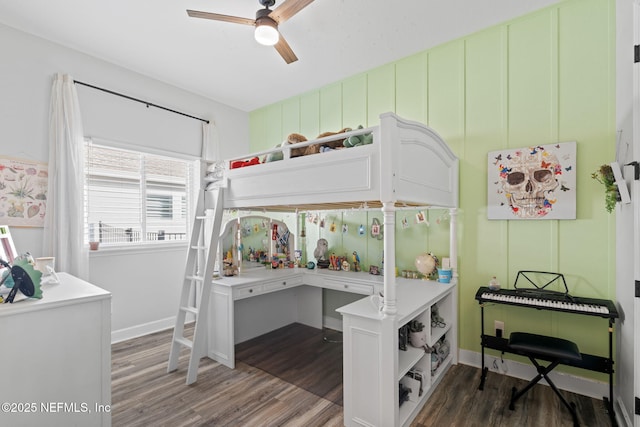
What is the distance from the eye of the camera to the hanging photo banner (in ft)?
8.63

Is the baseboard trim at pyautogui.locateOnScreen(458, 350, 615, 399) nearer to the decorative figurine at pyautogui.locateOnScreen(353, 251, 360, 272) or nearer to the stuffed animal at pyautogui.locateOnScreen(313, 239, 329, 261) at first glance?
the decorative figurine at pyautogui.locateOnScreen(353, 251, 360, 272)

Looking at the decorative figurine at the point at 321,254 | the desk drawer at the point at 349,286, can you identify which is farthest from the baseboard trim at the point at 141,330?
the desk drawer at the point at 349,286

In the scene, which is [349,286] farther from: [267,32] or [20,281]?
[20,281]

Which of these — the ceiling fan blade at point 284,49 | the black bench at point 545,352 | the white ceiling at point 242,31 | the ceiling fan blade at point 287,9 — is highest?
the white ceiling at point 242,31

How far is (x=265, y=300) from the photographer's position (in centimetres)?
362

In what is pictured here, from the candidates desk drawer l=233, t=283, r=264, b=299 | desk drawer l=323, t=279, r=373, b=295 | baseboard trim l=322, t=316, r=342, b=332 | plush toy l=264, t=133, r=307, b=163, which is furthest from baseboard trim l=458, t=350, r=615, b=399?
plush toy l=264, t=133, r=307, b=163

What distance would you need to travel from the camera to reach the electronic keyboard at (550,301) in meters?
2.04

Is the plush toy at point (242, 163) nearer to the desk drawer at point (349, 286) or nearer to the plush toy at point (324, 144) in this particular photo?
the plush toy at point (324, 144)

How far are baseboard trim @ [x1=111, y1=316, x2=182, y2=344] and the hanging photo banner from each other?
1376 millimetres

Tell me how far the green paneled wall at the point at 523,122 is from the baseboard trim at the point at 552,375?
0.08 meters

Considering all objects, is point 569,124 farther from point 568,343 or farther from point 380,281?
point 380,281

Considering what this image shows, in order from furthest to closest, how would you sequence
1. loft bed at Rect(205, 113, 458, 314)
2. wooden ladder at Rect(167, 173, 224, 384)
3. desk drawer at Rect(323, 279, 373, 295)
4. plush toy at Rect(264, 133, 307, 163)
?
desk drawer at Rect(323, 279, 373, 295), wooden ladder at Rect(167, 173, 224, 384), plush toy at Rect(264, 133, 307, 163), loft bed at Rect(205, 113, 458, 314)

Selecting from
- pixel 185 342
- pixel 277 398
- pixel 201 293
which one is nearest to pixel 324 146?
pixel 201 293

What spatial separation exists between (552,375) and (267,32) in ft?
11.2
